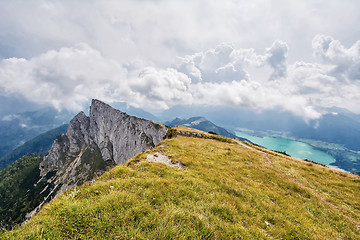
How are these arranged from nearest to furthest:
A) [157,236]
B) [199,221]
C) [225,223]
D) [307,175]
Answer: [157,236], [199,221], [225,223], [307,175]

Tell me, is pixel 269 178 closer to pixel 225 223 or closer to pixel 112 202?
pixel 225 223

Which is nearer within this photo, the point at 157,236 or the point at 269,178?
the point at 157,236

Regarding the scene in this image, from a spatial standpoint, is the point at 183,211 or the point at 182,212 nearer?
the point at 182,212

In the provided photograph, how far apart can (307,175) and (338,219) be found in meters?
9.88

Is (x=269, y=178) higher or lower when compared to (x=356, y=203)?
higher

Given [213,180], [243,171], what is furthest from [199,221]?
[243,171]

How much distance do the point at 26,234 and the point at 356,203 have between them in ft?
76.3

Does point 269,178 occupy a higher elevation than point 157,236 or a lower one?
lower

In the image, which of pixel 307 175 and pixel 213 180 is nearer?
pixel 213 180

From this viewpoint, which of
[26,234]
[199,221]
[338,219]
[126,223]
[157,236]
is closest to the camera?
[26,234]

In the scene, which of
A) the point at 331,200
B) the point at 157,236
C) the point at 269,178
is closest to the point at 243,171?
the point at 269,178

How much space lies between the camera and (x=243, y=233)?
6145 millimetres

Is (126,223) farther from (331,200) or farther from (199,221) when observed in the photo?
(331,200)

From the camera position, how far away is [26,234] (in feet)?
15.1
